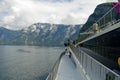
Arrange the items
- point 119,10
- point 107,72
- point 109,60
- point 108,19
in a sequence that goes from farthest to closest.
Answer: point 109,60 → point 108,19 → point 119,10 → point 107,72

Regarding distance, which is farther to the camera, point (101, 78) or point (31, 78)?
point (31, 78)

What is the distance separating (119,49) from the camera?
20.2 metres

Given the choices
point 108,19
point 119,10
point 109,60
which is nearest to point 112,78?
point 119,10

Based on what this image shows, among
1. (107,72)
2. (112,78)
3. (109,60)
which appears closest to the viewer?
(112,78)

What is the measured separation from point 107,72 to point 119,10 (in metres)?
7.47

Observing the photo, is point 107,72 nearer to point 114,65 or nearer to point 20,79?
point 114,65

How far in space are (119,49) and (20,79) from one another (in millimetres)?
55453

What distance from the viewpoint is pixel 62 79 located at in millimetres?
20484

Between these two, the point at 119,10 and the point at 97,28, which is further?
the point at 97,28

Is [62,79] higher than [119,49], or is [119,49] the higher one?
[119,49]

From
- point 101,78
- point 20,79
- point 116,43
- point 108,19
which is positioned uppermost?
point 108,19

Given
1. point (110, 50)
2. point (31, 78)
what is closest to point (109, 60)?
point (110, 50)

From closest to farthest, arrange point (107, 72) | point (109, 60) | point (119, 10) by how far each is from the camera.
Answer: point (107, 72) < point (119, 10) < point (109, 60)

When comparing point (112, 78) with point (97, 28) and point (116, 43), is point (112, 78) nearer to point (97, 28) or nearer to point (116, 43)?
point (116, 43)
